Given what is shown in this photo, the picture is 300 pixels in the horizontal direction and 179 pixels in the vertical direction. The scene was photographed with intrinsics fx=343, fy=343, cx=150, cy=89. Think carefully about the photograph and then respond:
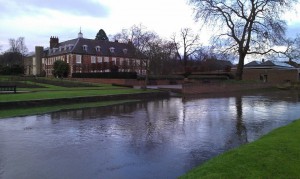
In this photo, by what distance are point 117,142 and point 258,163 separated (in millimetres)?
5126

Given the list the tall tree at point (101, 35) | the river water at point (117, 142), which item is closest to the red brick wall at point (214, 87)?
the river water at point (117, 142)

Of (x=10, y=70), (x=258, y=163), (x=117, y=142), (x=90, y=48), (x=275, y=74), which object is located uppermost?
(x=90, y=48)

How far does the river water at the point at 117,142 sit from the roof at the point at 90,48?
5997 centimetres

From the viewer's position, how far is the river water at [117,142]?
7.80 metres

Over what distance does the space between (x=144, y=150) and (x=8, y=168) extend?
3598 mm

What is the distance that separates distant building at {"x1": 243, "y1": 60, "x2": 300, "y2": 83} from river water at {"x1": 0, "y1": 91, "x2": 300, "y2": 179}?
49.8 m

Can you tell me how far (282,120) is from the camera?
1611cm

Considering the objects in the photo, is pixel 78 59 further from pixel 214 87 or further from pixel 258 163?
pixel 258 163

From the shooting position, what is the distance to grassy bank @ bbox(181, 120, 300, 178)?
20.2 feet

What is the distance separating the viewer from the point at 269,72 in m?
65.8

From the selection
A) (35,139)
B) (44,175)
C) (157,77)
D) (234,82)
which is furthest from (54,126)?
(157,77)

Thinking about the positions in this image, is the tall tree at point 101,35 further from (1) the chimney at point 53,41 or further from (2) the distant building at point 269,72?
(2) the distant building at point 269,72

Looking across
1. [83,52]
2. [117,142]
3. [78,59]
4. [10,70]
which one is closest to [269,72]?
[83,52]

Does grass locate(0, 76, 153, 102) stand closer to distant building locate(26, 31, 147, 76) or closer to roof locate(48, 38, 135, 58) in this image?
distant building locate(26, 31, 147, 76)
